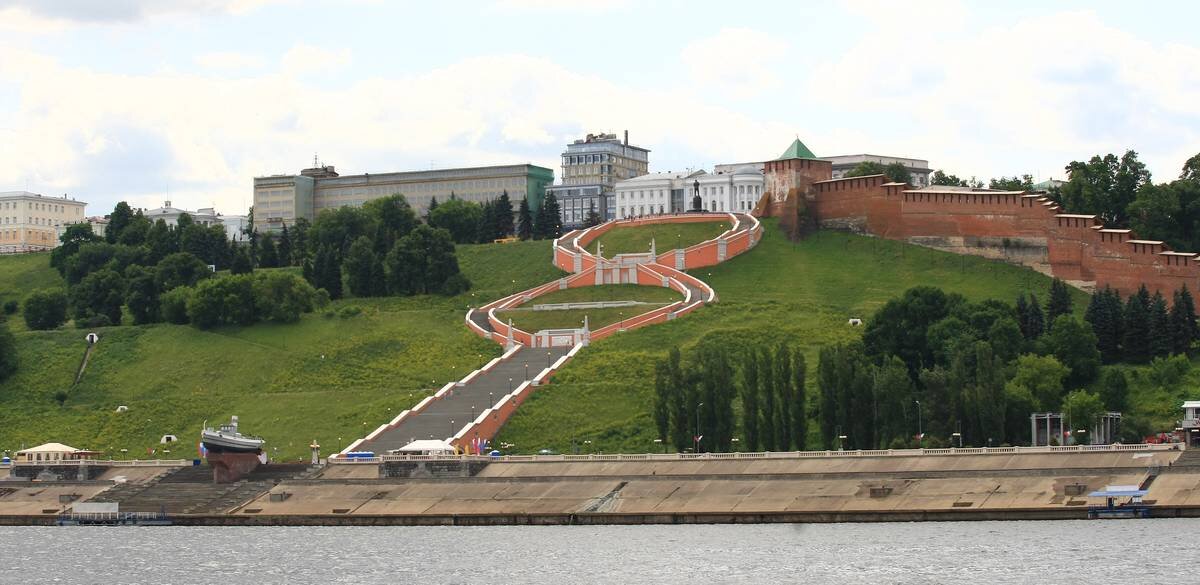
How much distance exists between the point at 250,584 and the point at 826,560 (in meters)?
16.9

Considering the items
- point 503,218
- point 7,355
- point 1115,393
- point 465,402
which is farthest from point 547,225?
point 1115,393

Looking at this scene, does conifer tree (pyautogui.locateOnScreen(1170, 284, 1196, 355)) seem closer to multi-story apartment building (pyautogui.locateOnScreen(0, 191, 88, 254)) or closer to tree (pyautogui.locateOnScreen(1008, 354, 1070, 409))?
tree (pyautogui.locateOnScreen(1008, 354, 1070, 409))

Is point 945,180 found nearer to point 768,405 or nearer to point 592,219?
point 592,219

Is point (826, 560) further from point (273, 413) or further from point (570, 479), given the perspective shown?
point (273, 413)

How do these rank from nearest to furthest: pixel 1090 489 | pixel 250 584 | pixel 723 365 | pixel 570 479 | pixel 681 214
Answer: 1. pixel 250 584
2. pixel 1090 489
3. pixel 570 479
4. pixel 723 365
5. pixel 681 214

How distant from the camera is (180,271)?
428 ft

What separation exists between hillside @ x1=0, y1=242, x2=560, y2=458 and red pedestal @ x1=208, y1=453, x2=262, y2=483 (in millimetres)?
5678

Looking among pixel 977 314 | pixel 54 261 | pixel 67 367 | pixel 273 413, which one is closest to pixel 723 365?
pixel 977 314

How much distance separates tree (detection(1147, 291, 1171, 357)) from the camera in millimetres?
96062

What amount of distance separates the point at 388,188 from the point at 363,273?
63.0 m

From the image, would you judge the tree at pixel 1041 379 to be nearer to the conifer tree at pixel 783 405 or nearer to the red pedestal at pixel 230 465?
the conifer tree at pixel 783 405

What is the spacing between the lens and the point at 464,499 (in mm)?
80375

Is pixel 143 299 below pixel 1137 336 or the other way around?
the other way around

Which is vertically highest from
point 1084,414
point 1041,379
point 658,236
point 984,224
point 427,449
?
point 984,224
